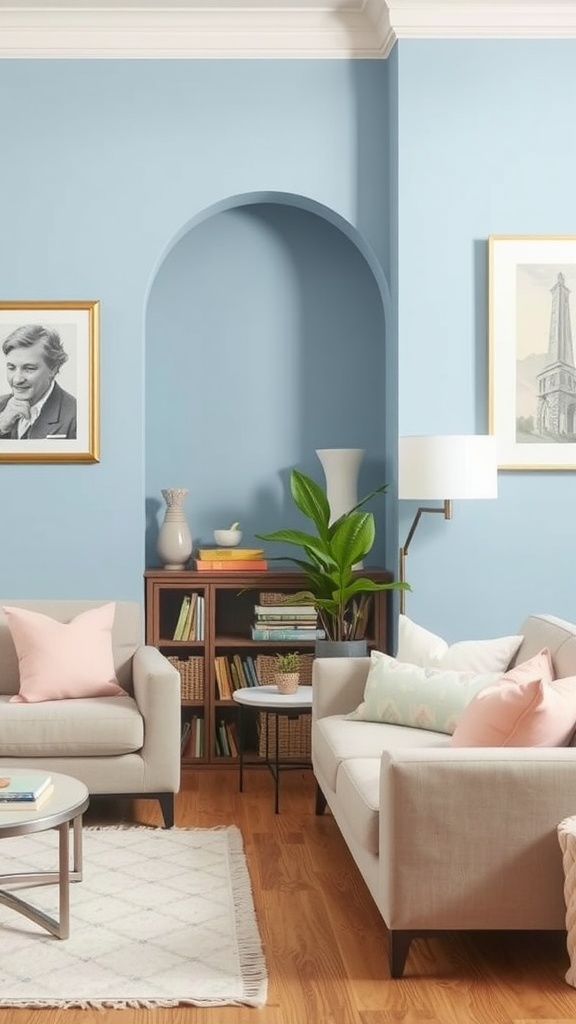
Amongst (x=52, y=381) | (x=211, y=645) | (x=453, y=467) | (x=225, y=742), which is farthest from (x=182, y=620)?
(x=453, y=467)

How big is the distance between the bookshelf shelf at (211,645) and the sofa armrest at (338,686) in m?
0.77

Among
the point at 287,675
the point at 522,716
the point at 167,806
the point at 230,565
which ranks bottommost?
the point at 167,806

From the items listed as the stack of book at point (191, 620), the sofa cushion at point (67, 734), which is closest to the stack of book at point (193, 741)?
the stack of book at point (191, 620)

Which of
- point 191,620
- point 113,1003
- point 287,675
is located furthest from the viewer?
point 191,620

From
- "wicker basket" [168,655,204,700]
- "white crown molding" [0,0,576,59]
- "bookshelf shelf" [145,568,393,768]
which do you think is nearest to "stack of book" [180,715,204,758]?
"bookshelf shelf" [145,568,393,768]

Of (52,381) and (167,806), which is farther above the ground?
(52,381)

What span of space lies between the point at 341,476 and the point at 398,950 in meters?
2.70

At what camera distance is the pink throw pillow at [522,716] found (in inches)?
124

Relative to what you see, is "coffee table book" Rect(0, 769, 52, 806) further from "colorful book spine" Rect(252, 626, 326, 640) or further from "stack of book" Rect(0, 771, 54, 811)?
"colorful book spine" Rect(252, 626, 326, 640)

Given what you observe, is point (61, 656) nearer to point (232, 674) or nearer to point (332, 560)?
point (232, 674)

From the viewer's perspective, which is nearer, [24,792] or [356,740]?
[24,792]

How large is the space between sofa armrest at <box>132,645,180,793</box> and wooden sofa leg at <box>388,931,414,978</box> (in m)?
1.43

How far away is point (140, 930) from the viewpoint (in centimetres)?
331

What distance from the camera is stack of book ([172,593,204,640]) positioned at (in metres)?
5.23
